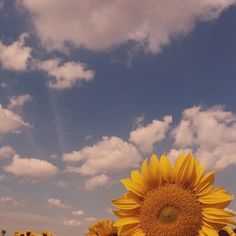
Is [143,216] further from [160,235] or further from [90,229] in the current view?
[90,229]

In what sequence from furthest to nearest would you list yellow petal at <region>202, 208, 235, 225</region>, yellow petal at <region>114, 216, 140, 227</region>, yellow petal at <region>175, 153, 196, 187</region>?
yellow petal at <region>114, 216, 140, 227</region> < yellow petal at <region>175, 153, 196, 187</region> < yellow petal at <region>202, 208, 235, 225</region>

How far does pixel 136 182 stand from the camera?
8305mm

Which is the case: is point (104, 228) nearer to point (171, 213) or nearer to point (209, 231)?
point (171, 213)

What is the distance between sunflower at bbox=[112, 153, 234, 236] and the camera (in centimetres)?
784

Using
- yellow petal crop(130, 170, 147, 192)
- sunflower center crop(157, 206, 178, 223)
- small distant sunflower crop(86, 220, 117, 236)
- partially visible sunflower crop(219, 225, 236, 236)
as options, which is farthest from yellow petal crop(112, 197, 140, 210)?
small distant sunflower crop(86, 220, 117, 236)

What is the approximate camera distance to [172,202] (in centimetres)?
802

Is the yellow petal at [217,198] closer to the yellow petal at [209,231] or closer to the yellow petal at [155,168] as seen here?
the yellow petal at [209,231]

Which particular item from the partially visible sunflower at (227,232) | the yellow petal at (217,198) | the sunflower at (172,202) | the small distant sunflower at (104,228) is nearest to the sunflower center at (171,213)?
the sunflower at (172,202)

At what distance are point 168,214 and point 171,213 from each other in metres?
0.06

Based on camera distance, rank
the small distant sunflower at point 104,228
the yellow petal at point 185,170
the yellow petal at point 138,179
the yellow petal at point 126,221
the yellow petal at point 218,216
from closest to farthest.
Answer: the yellow petal at point 218,216 < the yellow petal at point 185,170 < the yellow petal at point 126,221 < the yellow petal at point 138,179 < the small distant sunflower at point 104,228

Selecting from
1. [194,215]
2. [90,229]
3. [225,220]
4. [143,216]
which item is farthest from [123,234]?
[90,229]

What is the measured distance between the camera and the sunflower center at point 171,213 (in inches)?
309

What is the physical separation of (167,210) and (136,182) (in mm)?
769

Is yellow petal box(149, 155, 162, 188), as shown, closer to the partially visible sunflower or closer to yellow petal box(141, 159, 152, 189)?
yellow petal box(141, 159, 152, 189)
